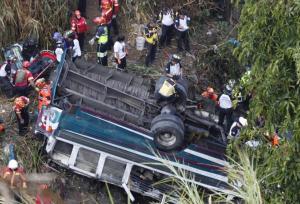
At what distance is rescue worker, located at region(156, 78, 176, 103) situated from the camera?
34.9 feet

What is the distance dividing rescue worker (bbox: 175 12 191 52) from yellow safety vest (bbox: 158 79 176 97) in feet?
10.4

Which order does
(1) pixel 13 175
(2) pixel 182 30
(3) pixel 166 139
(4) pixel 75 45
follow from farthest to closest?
(2) pixel 182 30
(4) pixel 75 45
(3) pixel 166 139
(1) pixel 13 175

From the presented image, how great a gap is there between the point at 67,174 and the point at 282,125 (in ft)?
17.1

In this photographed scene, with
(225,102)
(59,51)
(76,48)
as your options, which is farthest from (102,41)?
(225,102)

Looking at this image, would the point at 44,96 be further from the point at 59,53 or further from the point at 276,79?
the point at 276,79

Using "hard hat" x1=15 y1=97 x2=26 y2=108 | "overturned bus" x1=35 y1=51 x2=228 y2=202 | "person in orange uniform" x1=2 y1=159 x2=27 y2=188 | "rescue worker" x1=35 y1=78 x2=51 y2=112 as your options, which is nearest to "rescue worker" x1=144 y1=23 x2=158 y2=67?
"overturned bus" x1=35 y1=51 x2=228 y2=202

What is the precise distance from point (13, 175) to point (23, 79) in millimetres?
2587

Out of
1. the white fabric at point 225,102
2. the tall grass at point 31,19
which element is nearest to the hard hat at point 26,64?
the tall grass at point 31,19

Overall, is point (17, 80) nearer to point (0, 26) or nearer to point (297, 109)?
point (0, 26)

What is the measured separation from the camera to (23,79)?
11.9 m

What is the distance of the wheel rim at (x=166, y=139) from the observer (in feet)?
34.3

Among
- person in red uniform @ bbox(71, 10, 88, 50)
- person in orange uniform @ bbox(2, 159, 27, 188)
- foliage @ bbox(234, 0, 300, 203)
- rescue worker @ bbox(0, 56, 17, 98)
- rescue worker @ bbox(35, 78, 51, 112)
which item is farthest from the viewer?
person in red uniform @ bbox(71, 10, 88, 50)

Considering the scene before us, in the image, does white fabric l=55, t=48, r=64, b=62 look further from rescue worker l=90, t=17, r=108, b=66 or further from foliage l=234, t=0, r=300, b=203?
foliage l=234, t=0, r=300, b=203

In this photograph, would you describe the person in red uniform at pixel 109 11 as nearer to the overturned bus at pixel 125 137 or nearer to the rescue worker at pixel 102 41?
the rescue worker at pixel 102 41
